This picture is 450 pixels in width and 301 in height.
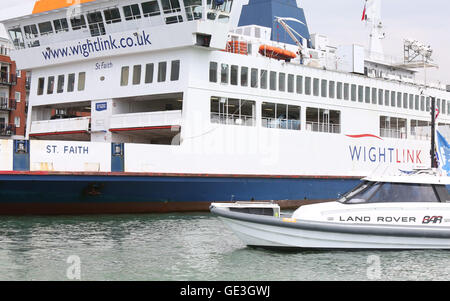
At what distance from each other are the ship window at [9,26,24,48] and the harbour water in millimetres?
11421

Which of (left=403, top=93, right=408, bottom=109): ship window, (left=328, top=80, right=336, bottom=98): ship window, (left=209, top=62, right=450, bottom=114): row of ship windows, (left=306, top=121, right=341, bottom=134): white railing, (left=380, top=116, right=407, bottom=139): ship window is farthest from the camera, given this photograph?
(left=403, top=93, right=408, bottom=109): ship window

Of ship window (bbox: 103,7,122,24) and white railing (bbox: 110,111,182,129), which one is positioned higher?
ship window (bbox: 103,7,122,24)

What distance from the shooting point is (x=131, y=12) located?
22.5 meters

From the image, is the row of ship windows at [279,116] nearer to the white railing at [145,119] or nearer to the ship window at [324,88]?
the ship window at [324,88]

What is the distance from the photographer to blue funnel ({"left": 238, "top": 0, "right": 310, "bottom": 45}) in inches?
1112

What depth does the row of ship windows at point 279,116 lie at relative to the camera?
22.8m

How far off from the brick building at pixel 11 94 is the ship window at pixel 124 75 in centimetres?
2270

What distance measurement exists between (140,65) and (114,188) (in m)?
5.18

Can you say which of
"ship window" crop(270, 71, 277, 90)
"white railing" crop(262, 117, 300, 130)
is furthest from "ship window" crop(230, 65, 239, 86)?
"white railing" crop(262, 117, 300, 130)

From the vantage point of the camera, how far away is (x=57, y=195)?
18.9 m

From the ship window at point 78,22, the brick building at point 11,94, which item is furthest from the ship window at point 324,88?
the brick building at point 11,94

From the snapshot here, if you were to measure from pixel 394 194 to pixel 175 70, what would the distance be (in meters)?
10.8

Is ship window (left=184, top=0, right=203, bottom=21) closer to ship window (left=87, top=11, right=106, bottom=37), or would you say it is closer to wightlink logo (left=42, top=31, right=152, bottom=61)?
wightlink logo (left=42, top=31, right=152, bottom=61)
